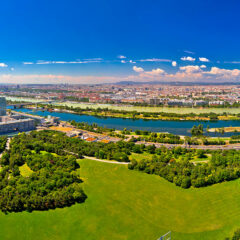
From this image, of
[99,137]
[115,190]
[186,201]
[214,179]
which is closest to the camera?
[186,201]

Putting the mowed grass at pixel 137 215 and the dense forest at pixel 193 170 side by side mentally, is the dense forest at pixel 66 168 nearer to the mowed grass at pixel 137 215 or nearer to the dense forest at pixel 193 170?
the dense forest at pixel 193 170

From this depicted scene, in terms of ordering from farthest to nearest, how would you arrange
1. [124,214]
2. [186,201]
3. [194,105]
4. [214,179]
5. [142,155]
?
[194,105], [142,155], [214,179], [186,201], [124,214]

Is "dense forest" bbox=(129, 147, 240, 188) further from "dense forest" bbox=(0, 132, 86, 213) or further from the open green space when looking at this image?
the open green space

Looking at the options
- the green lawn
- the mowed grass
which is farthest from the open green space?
the green lawn

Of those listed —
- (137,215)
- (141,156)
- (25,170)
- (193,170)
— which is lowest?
(137,215)

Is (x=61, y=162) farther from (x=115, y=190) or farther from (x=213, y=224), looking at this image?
(x=213, y=224)

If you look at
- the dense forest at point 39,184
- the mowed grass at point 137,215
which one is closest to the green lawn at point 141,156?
the mowed grass at point 137,215

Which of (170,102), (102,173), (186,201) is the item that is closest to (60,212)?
(102,173)

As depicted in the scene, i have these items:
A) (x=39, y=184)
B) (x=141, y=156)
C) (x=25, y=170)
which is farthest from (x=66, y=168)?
(x=141, y=156)

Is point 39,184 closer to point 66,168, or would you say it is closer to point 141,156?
point 66,168
